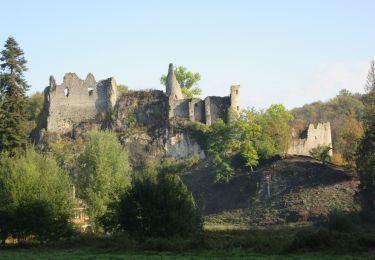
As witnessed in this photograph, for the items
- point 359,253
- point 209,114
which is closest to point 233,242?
point 359,253

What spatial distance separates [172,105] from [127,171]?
3072 centimetres

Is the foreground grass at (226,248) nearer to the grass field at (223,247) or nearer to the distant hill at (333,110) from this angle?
the grass field at (223,247)

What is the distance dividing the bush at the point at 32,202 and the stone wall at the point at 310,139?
3747 cm

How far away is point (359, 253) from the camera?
83.6 feet

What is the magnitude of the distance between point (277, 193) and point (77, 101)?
29436 millimetres

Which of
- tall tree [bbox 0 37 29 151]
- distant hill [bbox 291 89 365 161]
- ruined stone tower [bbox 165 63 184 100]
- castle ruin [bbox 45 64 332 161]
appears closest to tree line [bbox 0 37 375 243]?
tall tree [bbox 0 37 29 151]

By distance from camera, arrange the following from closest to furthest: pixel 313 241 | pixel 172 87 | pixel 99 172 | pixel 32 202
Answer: pixel 313 241 → pixel 32 202 → pixel 99 172 → pixel 172 87

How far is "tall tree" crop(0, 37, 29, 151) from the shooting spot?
149ft

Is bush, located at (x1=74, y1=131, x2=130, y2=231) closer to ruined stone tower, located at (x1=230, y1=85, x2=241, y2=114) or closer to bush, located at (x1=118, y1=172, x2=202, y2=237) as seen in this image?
bush, located at (x1=118, y1=172, x2=202, y2=237)

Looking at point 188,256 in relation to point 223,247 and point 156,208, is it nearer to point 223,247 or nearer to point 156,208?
point 223,247

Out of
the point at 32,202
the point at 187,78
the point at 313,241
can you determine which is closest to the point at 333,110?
the point at 187,78

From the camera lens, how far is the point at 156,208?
3378cm

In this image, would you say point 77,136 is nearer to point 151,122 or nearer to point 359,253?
point 151,122

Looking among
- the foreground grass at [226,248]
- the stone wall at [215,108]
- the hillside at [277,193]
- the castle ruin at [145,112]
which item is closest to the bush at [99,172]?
the foreground grass at [226,248]
